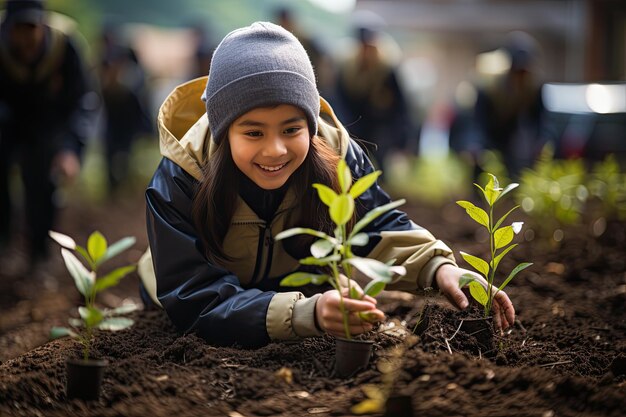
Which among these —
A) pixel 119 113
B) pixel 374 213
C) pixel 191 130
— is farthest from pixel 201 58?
pixel 374 213

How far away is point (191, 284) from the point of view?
115 inches

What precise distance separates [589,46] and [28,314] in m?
19.6

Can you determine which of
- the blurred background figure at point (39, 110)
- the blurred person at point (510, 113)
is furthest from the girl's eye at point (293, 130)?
the blurred person at point (510, 113)

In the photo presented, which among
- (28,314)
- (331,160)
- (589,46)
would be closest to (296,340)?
(331,160)

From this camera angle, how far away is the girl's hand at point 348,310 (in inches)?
94.9

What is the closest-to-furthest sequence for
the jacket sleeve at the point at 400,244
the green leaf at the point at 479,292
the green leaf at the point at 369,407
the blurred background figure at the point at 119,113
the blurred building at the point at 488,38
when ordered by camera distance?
the green leaf at the point at 369,407
the green leaf at the point at 479,292
the jacket sleeve at the point at 400,244
the blurred background figure at the point at 119,113
the blurred building at the point at 488,38

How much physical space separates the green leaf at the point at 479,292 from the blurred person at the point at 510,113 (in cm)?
640

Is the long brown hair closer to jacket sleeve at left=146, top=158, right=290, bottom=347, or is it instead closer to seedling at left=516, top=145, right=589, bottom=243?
jacket sleeve at left=146, top=158, right=290, bottom=347

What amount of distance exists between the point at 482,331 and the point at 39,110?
441 centimetres

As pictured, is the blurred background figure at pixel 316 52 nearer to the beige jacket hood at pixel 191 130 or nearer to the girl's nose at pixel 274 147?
the beige jacket hood at pixel 191 130

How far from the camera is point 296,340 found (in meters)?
2.79

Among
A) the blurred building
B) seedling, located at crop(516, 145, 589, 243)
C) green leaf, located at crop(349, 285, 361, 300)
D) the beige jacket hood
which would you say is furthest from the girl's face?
the blurred building

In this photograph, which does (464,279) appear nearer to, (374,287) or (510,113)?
(374,287)

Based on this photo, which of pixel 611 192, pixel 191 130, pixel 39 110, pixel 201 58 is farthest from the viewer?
pixel 201 58
